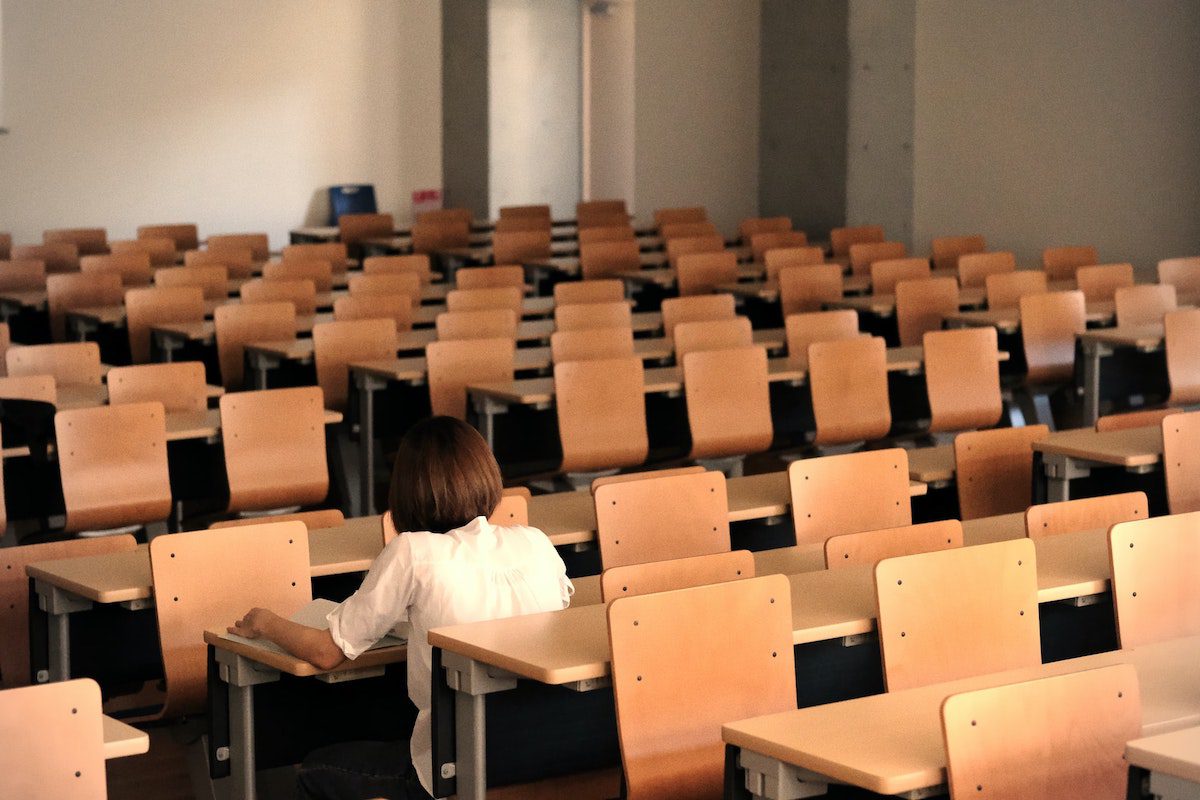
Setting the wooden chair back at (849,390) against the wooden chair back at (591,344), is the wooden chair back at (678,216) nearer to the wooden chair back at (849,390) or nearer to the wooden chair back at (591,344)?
the wooden chair back at (591,344)

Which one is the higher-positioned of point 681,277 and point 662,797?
point 681,277

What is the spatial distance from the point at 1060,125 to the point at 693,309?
4577mm

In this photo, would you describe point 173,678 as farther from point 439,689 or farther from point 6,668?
point 439,689

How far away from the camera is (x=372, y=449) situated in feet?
24.0

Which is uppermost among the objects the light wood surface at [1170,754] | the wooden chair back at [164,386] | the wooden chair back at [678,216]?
the wooden chair back at [678,216]

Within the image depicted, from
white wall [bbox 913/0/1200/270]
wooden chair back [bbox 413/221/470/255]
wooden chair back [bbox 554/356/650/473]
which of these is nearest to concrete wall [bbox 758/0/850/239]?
white wall [bbox 913/0/1200/270]

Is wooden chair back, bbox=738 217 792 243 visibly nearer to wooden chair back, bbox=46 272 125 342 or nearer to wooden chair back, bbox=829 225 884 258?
wooden chair back, bbox=829 225 884 258

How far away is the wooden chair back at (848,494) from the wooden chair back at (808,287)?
4.54 m

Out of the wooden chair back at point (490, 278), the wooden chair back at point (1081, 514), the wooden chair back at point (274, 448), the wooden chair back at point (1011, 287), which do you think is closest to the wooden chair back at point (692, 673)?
the wooden chair back at point (1081, 514)

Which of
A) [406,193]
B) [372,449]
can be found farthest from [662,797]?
[406,193]

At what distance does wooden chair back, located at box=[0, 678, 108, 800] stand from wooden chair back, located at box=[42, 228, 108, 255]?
9604mm

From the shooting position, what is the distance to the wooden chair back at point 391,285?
370 inches

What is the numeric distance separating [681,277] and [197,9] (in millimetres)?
6429

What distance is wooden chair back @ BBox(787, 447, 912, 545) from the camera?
4.87 m
